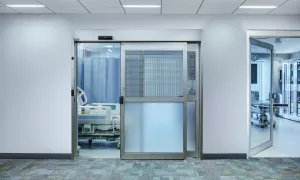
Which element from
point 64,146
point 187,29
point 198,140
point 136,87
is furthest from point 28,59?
point 198,140

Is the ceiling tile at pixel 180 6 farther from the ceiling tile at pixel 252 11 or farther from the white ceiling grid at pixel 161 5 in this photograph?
the ceiling tile at pixel 252 11

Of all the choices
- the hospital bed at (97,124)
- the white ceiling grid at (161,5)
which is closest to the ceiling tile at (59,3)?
the white ceiling grid at (161,5)

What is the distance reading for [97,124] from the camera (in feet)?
15.4

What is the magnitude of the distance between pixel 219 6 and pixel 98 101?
10.8 feet

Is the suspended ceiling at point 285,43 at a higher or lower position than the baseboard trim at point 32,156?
higher

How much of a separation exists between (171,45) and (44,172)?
2480 millimetres

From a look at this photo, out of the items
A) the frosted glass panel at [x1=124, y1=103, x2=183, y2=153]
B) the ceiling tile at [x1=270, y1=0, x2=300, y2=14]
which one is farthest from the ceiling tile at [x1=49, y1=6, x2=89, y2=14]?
the ceiling tile at [x1=270, y1=0, x2=300, y2=14]

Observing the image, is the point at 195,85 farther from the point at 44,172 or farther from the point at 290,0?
Answer: the point at 44,172

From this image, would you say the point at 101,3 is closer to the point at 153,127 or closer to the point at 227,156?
the point at 153,127

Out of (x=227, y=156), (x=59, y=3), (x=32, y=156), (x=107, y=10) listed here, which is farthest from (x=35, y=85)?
(x=227, y=156)

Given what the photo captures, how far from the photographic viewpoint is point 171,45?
3828 mm

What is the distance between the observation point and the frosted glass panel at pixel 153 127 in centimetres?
389

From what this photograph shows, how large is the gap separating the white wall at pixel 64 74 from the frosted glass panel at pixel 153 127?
43 centimetres

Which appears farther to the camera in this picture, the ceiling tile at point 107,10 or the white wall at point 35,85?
the white wall at point 35,85
